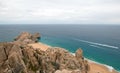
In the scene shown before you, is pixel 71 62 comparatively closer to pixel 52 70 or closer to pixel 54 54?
pixel 54 54

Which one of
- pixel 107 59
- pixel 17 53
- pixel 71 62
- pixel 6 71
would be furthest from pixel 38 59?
pixel 107 59

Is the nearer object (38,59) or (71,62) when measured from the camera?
(38,59)

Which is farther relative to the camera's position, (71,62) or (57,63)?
(71,62)

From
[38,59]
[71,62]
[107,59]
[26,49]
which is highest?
[26,49]

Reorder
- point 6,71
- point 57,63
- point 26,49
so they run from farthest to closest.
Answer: point 57,63
point 26,49
point 6,71

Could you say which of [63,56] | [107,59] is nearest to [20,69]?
[63,56]

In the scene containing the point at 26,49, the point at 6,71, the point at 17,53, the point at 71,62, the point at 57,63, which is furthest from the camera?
the point at 71,62

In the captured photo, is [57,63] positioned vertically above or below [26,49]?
below

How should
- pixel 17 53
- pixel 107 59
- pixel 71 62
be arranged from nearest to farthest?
→ pixel 17 53 < pixel 71 62 < pixel 107 59

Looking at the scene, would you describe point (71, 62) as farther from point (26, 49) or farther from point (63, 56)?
point (26, 49)
